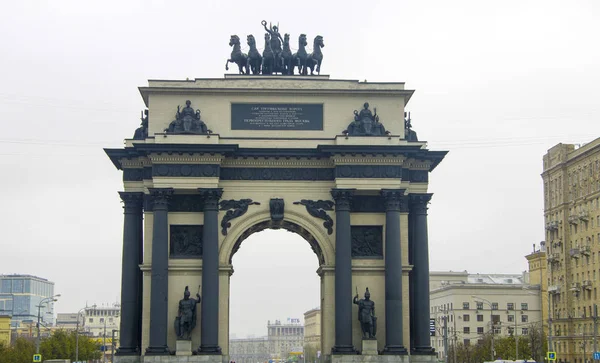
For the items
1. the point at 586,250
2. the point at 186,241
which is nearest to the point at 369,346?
the point at 186,241

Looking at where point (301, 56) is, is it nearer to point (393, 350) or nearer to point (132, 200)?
point (132, 200)

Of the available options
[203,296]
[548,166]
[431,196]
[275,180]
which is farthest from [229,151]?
[548,166]

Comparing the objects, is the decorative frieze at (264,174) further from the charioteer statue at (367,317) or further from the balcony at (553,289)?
the balcony at (553,289)

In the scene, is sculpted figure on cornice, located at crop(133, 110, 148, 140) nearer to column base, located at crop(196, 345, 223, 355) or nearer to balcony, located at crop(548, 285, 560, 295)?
column base, located at crop(196, 345, 223, 355)

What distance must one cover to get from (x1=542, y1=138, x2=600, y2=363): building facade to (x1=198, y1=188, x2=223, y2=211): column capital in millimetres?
43934

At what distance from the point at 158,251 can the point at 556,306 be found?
55.7 m

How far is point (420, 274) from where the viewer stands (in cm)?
4888

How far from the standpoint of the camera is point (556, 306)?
93.7m

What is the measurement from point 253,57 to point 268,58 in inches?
28.1

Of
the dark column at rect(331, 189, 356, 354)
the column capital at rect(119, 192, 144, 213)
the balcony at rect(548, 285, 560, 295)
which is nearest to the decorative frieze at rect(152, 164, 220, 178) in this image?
the column capital at rect(119, 192, 144, 213)

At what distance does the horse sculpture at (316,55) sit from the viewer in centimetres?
5003

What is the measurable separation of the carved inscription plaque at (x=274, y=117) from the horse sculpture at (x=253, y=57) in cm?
226

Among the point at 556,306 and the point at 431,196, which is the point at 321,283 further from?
the point at 556,306

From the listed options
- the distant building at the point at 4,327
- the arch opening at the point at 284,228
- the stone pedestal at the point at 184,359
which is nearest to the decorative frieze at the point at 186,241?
the arch opening at the point at 284,228
